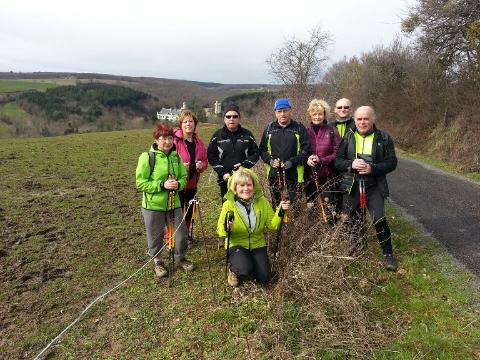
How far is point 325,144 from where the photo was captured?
6.17 meters

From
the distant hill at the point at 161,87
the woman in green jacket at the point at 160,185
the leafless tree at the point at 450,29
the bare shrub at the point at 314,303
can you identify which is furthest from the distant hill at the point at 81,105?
the bare shrub at the point at 314,303

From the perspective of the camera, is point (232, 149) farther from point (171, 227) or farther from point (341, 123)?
point (341, 123)

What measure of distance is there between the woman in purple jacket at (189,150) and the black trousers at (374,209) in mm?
2299

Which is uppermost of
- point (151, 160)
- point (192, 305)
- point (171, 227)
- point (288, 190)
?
point (151, 160)

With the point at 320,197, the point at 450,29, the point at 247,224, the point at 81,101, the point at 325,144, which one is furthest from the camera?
the point at 81,101

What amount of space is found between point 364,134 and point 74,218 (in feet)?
22.8

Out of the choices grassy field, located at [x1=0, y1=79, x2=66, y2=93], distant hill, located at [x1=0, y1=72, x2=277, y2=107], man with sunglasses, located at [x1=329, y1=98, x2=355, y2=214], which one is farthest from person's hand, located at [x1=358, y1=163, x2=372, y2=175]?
grassy field, located at [x1=0, y1=79, x2=66, y2=93]

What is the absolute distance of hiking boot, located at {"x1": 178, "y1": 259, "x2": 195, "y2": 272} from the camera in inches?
228

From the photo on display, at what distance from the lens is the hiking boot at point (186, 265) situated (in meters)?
5.80

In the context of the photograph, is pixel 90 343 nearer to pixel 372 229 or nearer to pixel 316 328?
pixel 316 328

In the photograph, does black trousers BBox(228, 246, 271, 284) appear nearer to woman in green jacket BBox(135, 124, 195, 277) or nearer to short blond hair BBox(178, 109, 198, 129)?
woman in green jacket BBox(135, 124, 195, 277)

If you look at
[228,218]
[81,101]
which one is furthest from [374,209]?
[81,101]

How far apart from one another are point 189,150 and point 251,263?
84.9 inches

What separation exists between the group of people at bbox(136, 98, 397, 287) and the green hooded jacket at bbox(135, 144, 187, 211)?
1cm
